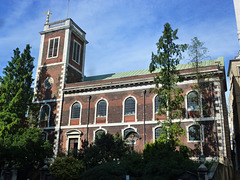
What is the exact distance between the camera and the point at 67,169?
783 inches

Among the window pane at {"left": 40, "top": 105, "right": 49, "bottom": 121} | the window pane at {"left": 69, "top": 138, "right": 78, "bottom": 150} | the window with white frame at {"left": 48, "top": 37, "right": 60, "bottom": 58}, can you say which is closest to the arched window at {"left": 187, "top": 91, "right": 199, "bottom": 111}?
the window pane at {"left": 69, "top": 138, "right": 78, "bottom": 150}

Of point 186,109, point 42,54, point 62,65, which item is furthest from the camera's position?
point 42,54

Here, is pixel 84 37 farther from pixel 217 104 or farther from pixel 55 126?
pixel 217 104

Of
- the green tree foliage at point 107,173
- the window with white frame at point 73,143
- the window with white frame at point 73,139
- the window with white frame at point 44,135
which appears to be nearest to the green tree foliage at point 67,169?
the green tree foliage at point 107,173

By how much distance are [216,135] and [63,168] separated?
14.1 metres

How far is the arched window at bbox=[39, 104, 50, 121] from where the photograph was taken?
105ft

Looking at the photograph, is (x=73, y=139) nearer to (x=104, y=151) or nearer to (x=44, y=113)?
(x=44, y=113)

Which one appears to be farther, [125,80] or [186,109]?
[125,80]

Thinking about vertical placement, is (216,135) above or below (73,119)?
below

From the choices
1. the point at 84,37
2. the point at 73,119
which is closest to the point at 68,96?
the point at 73,119

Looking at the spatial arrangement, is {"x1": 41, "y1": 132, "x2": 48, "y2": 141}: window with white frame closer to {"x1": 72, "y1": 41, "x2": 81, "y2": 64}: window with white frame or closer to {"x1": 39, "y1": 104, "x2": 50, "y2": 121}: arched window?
{"x1": 39, "y1": 104, "x2": 50, "y2": 121}: arched window

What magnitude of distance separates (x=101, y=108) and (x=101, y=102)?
2.45ft

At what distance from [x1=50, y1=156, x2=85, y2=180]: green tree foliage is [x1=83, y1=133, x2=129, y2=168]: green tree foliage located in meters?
0.97

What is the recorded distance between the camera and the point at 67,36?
1348 inches
